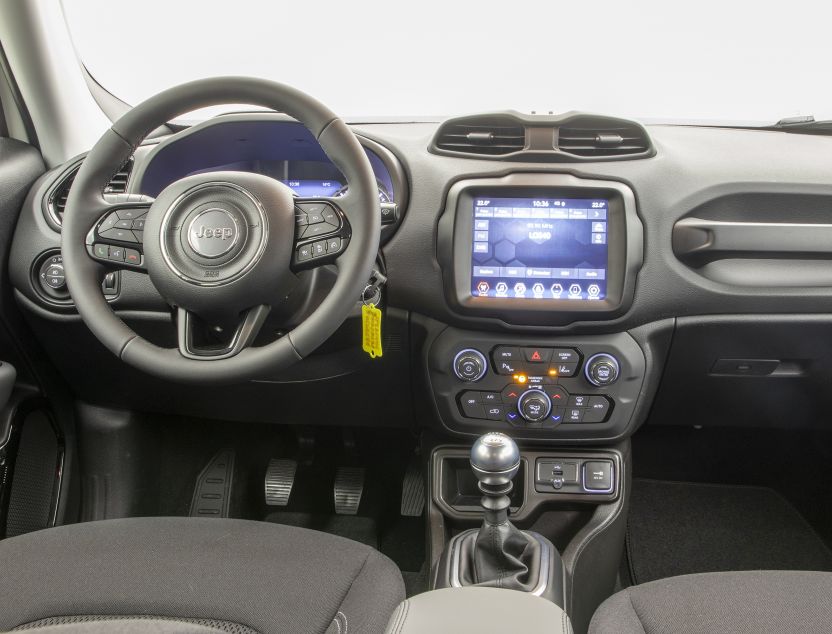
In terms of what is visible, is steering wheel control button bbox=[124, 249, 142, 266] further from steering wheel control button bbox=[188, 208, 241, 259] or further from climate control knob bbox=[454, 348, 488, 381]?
climate control knob bbox=[454, 348, 488, 381]

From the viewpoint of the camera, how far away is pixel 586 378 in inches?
53.6

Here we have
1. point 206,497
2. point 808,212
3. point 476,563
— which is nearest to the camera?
point 476,563

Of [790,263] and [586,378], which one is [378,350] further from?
[790,263]

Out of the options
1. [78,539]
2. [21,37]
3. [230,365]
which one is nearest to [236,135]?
[21,37]

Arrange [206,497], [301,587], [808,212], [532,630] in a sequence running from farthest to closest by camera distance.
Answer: [206,497]
[808,212]
[301,587]
[532,630]

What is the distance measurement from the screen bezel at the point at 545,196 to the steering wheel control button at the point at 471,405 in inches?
7.4

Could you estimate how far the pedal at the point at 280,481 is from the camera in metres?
1.88

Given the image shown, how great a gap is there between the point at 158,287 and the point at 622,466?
0.97 m

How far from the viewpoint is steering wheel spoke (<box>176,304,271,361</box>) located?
1.01 metres

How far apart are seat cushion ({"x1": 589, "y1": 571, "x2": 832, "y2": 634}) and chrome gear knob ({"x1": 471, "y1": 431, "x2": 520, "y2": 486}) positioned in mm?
237

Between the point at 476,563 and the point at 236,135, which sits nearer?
the point at 476,563

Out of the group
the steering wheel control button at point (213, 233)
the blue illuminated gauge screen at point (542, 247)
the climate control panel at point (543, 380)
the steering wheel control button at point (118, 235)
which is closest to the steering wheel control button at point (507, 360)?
the climate control panel at point (543, 380)

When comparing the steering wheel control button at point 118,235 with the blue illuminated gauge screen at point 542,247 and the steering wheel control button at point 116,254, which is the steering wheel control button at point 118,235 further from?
the blue illuminated gauge screen at point 542,247

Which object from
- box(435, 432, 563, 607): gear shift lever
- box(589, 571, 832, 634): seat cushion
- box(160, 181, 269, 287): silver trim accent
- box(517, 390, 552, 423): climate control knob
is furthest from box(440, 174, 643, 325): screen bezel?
box(589, 571, 832, 634): seat cushion
